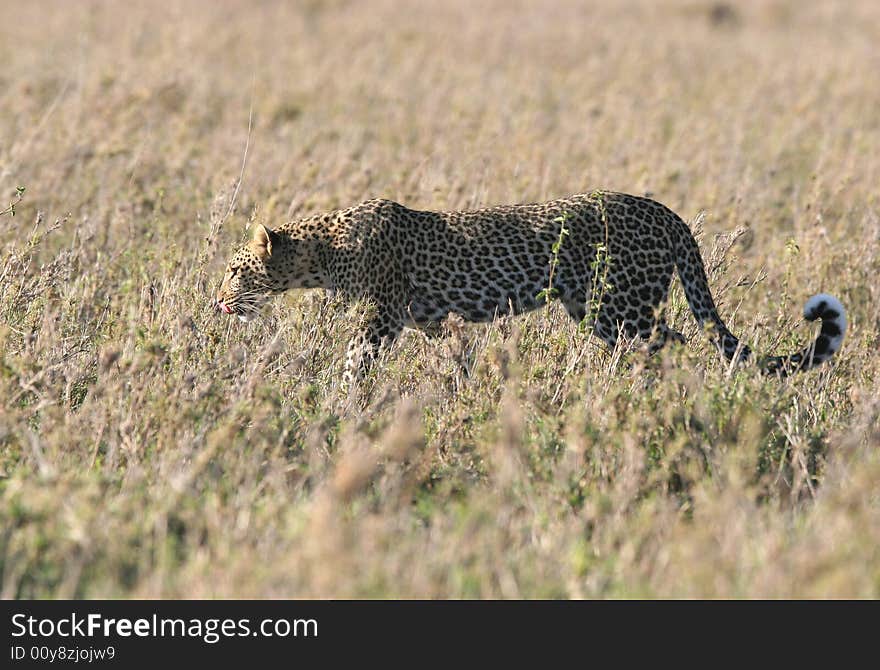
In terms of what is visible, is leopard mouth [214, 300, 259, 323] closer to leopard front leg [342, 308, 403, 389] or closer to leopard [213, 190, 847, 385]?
leopard [213, 190, 847, 385]

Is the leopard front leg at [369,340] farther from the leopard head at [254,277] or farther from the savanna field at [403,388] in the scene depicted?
the leopard head at [254,277]

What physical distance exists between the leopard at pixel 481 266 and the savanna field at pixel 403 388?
0.58ft

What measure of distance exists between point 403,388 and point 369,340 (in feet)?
1.48

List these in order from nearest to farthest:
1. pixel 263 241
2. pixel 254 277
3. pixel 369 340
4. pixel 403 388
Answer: pixel 403 388 < pixel 369 340 < pixel 263 241 < pixel 254 277

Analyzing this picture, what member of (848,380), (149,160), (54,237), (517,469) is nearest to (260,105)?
(149,160)

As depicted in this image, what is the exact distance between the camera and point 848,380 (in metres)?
6.57

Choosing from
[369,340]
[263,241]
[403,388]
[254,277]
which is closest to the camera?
[403,388]

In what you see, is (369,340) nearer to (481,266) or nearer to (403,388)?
(403,388)

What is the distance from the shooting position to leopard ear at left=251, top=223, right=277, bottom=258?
20.9 ft

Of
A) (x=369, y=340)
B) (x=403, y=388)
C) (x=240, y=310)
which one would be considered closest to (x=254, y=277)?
(x=240, y=310)

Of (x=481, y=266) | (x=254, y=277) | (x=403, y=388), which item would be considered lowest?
(x=403, y=388)

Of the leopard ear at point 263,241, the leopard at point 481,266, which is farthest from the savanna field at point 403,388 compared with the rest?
the leopard ear at point 263,241

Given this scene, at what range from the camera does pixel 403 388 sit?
5.95m
